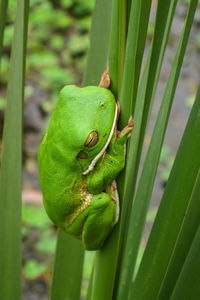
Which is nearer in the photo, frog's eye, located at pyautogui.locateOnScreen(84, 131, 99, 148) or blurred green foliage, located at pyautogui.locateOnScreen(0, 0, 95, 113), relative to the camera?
frog's eye, located at pyautogui.locateOnScreen(84, 131, 99, 148)

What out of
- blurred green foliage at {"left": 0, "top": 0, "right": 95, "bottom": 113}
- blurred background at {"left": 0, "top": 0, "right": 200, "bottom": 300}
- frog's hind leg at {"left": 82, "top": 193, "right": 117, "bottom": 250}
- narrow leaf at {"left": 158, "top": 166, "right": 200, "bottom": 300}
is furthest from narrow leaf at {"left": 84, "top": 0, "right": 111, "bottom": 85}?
blurred green foliage at {"left": 0, "top": 0, "right": 95, "bottom": 113}

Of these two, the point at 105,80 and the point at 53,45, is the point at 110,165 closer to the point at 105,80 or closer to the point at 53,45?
the point at 105,80

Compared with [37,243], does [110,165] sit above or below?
above

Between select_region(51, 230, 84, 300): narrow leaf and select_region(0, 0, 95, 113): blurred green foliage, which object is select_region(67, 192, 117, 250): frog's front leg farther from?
select_region(0, 0, 95, 113): blurred green foliage

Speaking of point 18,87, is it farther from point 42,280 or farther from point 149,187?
point 42,280

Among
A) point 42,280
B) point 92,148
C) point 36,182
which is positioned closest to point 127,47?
point 92,148

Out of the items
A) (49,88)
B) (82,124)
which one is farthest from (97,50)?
(49,88)

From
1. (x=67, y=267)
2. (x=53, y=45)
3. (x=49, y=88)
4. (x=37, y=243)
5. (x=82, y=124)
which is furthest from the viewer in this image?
(x=53, y=45)
